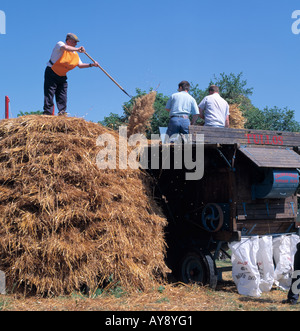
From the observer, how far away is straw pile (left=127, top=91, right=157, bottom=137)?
916 centimetres

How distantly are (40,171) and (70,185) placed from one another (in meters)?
0.52

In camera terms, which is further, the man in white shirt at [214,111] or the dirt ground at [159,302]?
the man in white shirt at [214,111]

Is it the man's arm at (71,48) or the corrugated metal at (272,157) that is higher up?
the man's arm at (71,48)

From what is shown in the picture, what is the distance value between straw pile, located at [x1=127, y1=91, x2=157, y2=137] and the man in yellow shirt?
4.66 feet

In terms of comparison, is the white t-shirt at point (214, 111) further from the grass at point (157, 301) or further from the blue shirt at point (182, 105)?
the grass at point (157, 301)

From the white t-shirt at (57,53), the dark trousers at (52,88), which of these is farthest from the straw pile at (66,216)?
the white t-shirt at (57,53)

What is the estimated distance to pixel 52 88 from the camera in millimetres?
9016

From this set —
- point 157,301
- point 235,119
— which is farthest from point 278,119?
point 157,301

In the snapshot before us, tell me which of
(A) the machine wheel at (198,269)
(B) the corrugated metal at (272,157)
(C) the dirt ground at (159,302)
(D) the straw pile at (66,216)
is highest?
(B) the corrugated metal at (272,157)

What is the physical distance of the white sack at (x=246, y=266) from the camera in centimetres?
746

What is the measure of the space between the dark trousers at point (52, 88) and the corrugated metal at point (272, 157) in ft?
12.9

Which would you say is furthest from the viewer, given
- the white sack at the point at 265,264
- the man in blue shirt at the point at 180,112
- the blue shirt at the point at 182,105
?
the blue shirt at the point at 182,105

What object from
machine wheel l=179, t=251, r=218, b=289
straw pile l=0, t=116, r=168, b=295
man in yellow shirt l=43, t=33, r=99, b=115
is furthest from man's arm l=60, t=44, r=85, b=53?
machine wheel l=179, t=251, r=218, b=289
